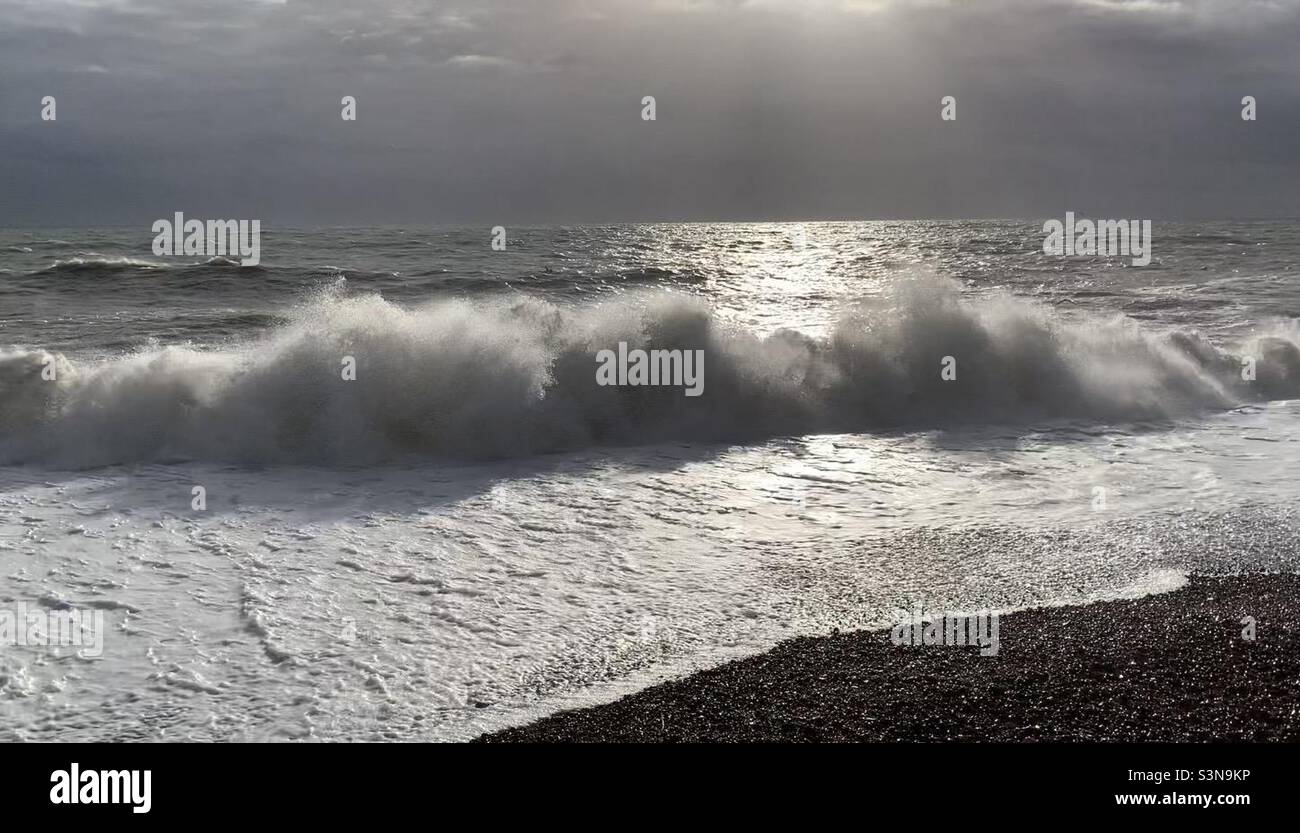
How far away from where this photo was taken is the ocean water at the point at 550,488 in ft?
18.6

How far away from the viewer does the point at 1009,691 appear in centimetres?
505

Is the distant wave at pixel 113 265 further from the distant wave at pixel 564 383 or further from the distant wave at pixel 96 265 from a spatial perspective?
the distant wave at pixel 564 383

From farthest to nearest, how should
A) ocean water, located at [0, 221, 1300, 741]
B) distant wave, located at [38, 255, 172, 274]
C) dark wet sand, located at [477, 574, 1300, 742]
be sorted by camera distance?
distant wave, located at [38, 255, 172, 274] < ocean water, located at [0, 221, 1300, 741] < dark wet sand, located at [477, 574, 1300, 742]

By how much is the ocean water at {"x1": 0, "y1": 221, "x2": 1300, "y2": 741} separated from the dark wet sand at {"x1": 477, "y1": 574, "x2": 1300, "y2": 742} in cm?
37

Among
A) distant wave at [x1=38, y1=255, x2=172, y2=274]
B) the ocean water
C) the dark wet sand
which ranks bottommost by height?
the dark wet sand

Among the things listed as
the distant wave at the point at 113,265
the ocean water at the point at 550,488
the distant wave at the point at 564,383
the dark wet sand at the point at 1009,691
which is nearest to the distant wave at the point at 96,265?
the distant wave at the point at 113,265

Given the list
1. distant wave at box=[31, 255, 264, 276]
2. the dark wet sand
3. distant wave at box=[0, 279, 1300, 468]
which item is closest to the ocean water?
distant wave at box=[0, 279, 1300, 468]

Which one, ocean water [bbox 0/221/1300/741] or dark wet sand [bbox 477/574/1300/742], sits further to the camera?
ocean water [bbox 0/221/1300/741]

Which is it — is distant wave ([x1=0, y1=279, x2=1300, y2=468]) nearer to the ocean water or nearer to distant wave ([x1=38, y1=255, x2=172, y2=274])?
the ocean water

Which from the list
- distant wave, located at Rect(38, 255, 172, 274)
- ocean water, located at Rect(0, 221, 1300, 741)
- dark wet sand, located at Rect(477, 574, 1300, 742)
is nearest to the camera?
dark wet sand, located at Rect(477, 574, 1300, 742)

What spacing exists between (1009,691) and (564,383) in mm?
8553

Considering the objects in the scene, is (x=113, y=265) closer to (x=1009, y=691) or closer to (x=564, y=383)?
(x=564, y=383)

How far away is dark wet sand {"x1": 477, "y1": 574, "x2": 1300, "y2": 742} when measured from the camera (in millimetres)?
4660
